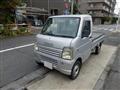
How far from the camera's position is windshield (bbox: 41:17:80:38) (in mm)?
3965

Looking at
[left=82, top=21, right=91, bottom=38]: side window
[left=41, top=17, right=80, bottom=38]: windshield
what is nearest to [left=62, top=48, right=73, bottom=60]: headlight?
[left=41, top=17, right=80, bottom=38]: windshield

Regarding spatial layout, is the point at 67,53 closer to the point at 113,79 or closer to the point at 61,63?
the point at 61,63

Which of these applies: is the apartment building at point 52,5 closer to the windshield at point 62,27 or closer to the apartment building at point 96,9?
the apartment building at point 96,9

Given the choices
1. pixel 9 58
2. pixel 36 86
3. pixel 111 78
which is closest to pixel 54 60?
pixel 36 86

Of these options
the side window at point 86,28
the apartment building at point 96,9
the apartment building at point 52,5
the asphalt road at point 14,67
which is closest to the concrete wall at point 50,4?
the apartment building at point 52,5

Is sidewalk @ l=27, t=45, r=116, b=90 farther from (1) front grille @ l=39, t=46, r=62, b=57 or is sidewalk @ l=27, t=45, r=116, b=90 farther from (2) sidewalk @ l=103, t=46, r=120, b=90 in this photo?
(1) front grille @ l=39, t=46, r=62, b=57

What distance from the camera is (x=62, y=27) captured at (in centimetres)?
421

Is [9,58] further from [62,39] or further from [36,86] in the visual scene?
[62,39]

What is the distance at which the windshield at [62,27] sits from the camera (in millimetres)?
3965

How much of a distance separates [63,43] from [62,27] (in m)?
0.86

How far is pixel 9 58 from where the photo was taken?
5391 millimetres

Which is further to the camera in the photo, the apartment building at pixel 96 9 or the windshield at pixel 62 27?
the apartment building at pixel 96 9

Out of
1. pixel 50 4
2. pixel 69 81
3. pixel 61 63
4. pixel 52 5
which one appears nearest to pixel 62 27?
pixel 61 63

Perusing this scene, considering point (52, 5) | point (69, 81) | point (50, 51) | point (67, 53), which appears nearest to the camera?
point (67, 53)
